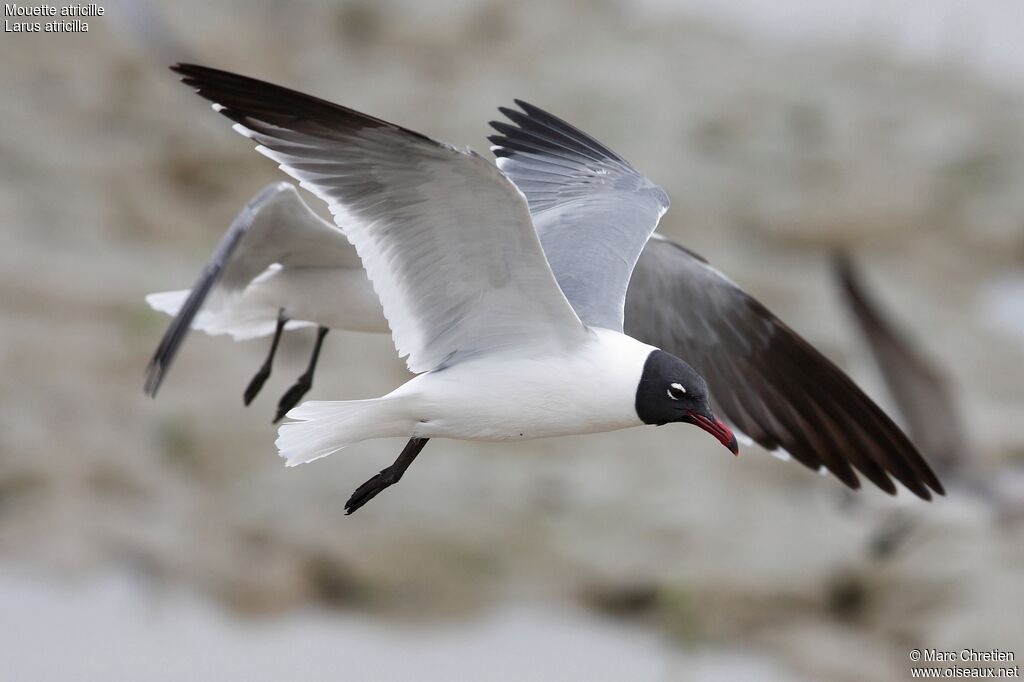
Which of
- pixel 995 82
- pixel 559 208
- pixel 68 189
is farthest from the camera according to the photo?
pixel 995 82

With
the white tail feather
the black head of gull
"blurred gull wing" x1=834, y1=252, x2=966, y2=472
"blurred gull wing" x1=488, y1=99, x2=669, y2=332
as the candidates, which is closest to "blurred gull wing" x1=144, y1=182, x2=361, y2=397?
the white tail feather

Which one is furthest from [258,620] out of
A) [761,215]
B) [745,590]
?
[761,215]

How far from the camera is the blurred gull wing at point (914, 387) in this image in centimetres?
777

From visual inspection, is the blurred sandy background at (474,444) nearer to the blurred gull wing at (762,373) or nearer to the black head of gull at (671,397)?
the blurred gull wing at (762,373)

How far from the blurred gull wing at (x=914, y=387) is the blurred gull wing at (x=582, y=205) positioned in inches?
96.1

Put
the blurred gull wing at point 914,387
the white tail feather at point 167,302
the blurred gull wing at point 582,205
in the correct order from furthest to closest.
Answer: the blurred gull wing at point 914,387, the white tail feather at point 167,302, the blurred gull wing at point 582,205

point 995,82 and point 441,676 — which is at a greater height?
point 995,82

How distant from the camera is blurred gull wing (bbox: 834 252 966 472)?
7773 millimetres

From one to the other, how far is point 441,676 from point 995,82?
7376mm

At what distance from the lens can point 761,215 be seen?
480 inches

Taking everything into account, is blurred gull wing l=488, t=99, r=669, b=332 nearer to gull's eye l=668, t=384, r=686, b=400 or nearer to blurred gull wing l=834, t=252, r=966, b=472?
gull's eye l=668, t=384, r=686, b=400

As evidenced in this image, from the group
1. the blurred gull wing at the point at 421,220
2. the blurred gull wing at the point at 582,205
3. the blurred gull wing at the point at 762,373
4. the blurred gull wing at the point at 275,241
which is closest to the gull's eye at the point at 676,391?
the blurred gull wing at the point at 421,220

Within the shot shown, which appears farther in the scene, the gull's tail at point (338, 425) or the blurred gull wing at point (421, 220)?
the gull's tail at point (338, 425)

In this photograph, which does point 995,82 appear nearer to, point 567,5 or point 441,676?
point 567,5
